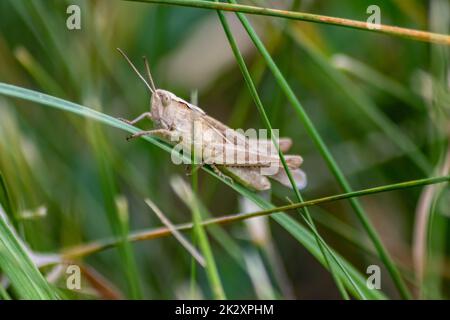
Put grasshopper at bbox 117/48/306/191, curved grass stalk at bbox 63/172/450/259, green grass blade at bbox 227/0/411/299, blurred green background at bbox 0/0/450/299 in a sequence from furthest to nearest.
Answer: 1. blurred green background at bbox 0/0/450/299
2. grasshopper at bbox 117/48/306/191
3. green grass blade at bbox 227/0/411/299
4. curved grass stalk at bbox 63/172/450/259

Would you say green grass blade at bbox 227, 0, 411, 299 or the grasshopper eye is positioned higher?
the grasshopper eye

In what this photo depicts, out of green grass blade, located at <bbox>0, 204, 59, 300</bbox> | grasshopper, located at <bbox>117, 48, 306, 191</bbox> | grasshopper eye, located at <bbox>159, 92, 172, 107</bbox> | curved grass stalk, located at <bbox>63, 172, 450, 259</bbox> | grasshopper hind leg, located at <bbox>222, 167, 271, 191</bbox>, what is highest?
grasshopper eye, located at <bbox>159, 92, 172, 107</bbox>

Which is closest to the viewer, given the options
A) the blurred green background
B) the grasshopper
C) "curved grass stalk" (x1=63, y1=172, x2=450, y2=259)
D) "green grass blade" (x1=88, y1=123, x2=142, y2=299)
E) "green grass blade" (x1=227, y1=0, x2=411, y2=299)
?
"curved grass stalk" (x1=63, y1=172, x2=450, y2=259)

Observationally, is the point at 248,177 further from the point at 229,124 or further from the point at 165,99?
the point at 229,124

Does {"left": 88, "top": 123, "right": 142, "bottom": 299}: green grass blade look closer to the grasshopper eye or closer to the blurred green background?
the blurred green background

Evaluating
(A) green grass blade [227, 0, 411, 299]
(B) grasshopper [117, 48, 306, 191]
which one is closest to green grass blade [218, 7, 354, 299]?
(A) green grass blade [227, 0, 411, 299]

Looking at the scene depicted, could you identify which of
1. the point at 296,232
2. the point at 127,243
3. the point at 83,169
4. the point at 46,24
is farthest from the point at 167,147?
the point at 83,169

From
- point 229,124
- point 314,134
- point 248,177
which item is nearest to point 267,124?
point 314,134
